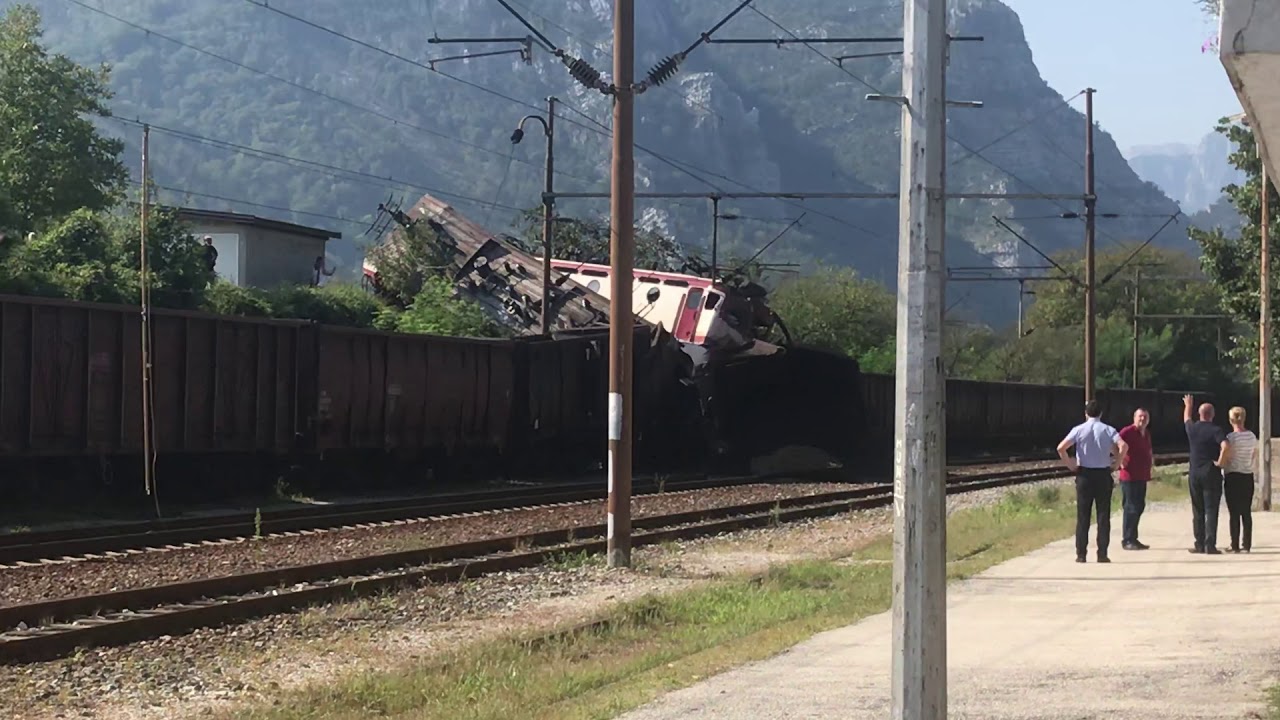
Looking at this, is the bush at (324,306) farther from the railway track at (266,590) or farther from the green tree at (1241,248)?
→ the green tree at (1241,248)

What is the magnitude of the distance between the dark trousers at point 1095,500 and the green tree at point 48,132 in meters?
43.9

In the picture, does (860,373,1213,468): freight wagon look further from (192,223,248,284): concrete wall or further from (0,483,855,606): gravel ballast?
(192,223,248,284): concrete wall

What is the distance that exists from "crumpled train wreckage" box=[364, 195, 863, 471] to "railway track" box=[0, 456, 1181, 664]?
12776 millimetres

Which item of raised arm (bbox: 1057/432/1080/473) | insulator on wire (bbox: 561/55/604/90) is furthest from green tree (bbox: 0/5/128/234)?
raised arm (bbox: 1057/432/1080/473)

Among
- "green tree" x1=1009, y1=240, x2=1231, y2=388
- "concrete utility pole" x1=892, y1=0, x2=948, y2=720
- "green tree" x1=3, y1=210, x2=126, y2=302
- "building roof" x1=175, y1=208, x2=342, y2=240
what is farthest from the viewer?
"green tree" x1=1009, y1=240, x2=1231, y2=388

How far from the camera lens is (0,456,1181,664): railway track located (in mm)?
10969

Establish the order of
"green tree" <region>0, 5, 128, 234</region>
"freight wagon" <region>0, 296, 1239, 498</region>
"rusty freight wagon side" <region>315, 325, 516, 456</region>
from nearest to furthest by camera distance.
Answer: "freight wagon" <region>0, 296, 1239, 498</region> < "rusty freight wagon side" <region>315, 325, 516, 456</region> < "green tree" <region>0, 5, 128, 234</region>

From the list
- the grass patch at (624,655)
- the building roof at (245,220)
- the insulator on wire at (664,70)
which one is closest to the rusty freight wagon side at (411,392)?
the insulator on wire at (664,70)

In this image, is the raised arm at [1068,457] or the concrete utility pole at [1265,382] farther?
the concrete utility pole at [1265,382]

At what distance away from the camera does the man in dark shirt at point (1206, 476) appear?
1673 cm

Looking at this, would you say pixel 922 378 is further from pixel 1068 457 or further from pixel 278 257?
pixel 278 257

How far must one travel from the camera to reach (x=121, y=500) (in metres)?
22.5

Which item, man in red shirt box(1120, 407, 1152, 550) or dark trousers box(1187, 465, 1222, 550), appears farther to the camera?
dark trousers box(1187, 465, 1222, 550)

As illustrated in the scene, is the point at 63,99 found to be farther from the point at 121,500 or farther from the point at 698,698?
the point at 698,698
